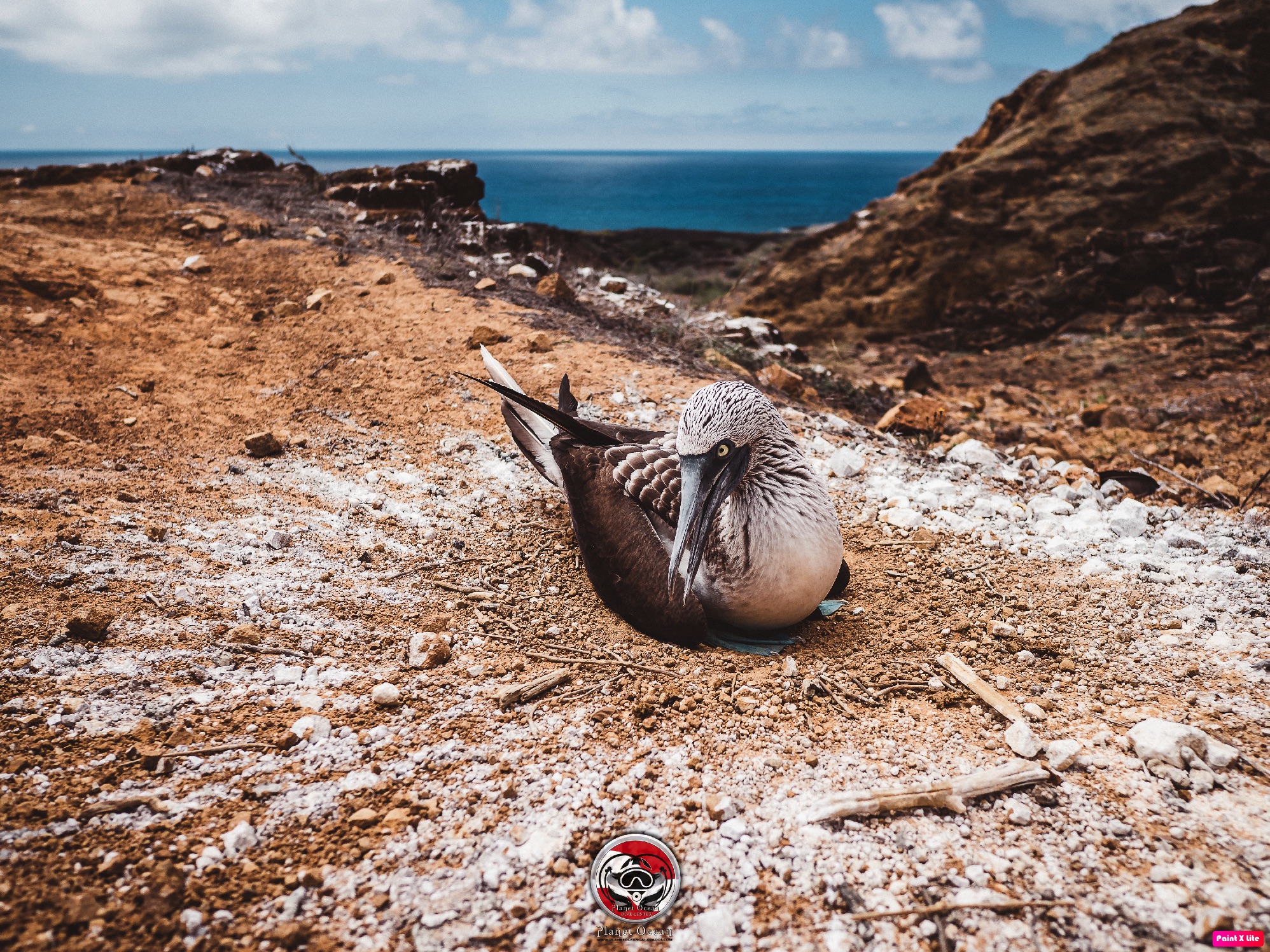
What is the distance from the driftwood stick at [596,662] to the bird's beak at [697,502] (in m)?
0.35

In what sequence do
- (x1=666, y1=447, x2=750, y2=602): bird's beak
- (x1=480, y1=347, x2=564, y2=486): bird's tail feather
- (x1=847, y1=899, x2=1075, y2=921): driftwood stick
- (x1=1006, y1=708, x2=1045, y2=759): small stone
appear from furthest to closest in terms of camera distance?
(x1=480, y1=347, x2=564, y2=486): bird's tail feather → (x1=666, y1=447, x2=750, y2=602): bird's beak → (x1=1006, y1=708, x2=1045, y2=759): small stone → (x1=847, y1=899, x2=1075, y2=921): driftwood stick

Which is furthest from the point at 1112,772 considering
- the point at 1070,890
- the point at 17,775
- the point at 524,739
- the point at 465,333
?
the point at 465,333

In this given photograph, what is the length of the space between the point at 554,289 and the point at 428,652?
18.2 feet

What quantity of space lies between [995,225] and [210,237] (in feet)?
44.8

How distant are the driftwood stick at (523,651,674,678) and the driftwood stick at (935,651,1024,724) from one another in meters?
1.21

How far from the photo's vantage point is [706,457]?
9.87 feet

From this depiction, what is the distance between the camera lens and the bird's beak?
2922mm

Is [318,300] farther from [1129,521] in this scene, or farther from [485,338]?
[1129,521]

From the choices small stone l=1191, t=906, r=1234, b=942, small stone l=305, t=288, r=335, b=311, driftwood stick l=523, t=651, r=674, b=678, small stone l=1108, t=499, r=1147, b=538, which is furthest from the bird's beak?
small stone l=305, t=288, r=335, b=311

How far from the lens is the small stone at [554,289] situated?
7.69 meters

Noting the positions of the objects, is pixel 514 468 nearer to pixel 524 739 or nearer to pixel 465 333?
pixel 465 333

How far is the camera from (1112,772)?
2350 millimetres

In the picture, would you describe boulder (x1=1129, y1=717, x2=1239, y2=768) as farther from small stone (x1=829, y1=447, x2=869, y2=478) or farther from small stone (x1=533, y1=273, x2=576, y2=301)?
small stone (x1=533, y1=273, x2=576, y2=301)

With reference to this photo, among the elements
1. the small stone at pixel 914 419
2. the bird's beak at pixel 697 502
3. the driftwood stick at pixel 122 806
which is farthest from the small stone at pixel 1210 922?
the small stone at pixel 914 419
